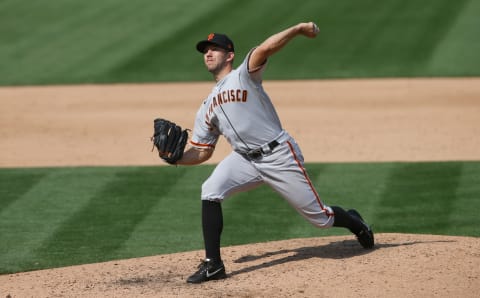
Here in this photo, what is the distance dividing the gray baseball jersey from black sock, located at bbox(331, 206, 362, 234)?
0.16m

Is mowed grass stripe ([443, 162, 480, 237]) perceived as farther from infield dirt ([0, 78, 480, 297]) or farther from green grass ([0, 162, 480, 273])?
infield dirt ([0, 78, 480, 297])

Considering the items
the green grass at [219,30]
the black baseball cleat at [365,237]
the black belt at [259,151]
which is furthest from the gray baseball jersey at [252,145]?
the green grass at [219,30]

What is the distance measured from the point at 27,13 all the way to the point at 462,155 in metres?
15.0

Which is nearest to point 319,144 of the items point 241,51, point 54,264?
point 54,264

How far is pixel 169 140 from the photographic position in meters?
7.12

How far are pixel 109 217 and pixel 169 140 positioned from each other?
2.68 meters

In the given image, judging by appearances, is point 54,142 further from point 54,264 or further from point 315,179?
point 54,264

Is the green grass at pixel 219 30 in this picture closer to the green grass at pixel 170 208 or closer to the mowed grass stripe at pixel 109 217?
the green grass at pixel 170 208

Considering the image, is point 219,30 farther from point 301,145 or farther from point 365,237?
point 365,237

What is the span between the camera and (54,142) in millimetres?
13484

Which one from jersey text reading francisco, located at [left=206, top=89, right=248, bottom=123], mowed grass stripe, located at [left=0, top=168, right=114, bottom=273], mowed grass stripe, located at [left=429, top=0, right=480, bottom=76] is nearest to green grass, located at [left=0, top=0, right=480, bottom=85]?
mowed grass stripe, located at [left=429, top=0, right=480, bottom=76]

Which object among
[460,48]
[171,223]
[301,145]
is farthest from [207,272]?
[460,48]

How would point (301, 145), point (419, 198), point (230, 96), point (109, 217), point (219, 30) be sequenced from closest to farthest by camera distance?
point (230, 96)
point (109, 217)
point (419, 198)
point (301, 145)
point (219, 30)

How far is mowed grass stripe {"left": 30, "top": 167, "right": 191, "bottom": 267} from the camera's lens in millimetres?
8477
